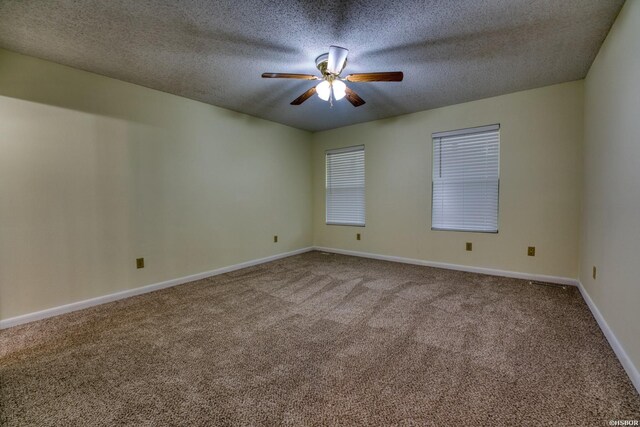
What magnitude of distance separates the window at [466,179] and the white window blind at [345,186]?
48.9 inches

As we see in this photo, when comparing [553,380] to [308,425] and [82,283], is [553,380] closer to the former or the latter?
[308,425]

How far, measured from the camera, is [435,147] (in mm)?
3939

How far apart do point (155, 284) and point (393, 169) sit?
360 centimetres

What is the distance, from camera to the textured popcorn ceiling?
1.79 m

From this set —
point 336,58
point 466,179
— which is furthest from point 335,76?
point 466,179

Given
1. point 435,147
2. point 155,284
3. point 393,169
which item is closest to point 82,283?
point 155,284

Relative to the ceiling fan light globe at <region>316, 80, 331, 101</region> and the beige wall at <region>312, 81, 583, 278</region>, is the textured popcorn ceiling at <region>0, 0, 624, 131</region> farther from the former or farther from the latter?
the beige wall at <region>312, 81, 583, 278</region>

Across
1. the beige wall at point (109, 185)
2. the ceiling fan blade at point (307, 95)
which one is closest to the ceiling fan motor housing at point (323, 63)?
the ceiling fan blade at point (307, 95)

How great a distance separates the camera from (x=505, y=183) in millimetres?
3426

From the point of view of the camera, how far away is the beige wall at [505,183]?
3080 millimetres

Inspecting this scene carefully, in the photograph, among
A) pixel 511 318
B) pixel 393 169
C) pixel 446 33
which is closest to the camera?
pixel 446 33

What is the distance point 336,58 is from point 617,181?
7.12ft

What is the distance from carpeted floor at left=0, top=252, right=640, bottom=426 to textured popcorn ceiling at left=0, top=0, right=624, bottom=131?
226 centimetres

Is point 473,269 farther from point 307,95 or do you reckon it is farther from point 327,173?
point 307,95
